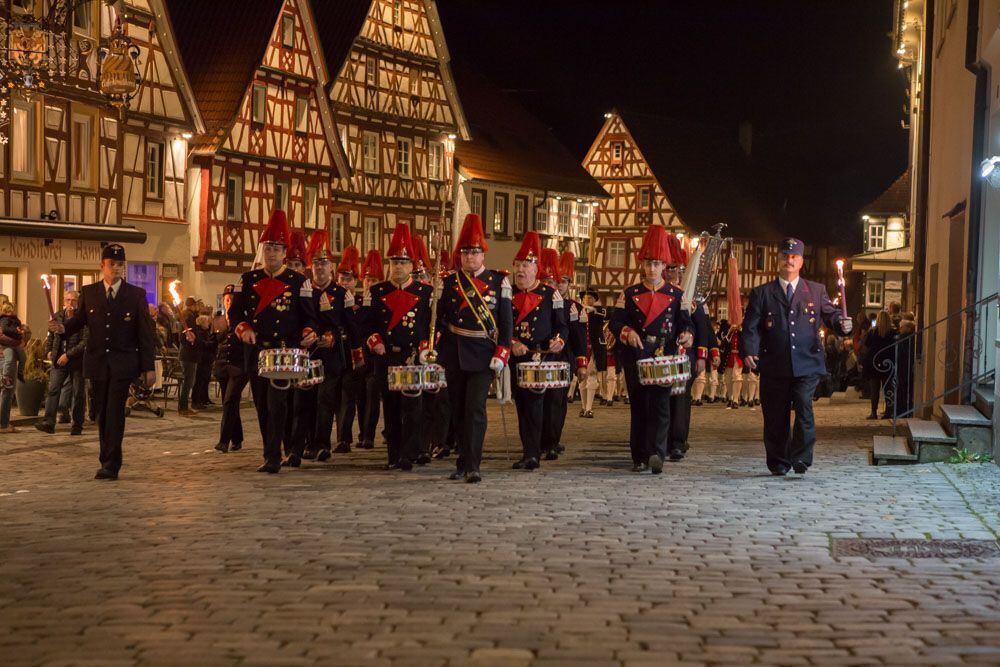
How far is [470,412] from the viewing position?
13375 millimetres

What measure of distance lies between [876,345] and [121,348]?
52.8 ft

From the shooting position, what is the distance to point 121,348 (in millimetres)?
13789

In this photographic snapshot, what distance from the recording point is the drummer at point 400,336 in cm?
1443

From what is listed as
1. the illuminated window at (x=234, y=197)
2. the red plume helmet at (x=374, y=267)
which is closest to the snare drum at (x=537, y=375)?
the red plume helmet at (x=374, y=267)

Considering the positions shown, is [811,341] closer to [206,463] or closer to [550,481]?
[550,481]

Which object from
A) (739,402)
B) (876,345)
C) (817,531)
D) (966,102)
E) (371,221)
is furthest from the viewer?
(371,221)

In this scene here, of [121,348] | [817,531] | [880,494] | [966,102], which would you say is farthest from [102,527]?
[966,102]

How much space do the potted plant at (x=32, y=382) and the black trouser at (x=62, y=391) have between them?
1841 mm

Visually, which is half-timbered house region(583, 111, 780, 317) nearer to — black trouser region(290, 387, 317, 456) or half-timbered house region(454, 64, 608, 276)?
half-timbered house region(454, 64, 608, 276)

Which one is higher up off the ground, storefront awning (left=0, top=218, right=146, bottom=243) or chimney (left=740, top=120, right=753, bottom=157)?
chimney (left=740, top=120, right=753, bottom=157)

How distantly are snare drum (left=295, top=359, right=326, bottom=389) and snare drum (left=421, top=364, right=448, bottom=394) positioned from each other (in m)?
1.13

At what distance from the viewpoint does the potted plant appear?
22.3 m

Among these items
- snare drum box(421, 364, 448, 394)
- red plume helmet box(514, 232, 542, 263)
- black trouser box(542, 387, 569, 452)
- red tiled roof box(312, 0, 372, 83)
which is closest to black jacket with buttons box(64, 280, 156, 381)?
snare drum box(421, 364, 448, 394)

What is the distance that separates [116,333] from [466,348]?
3.21m
